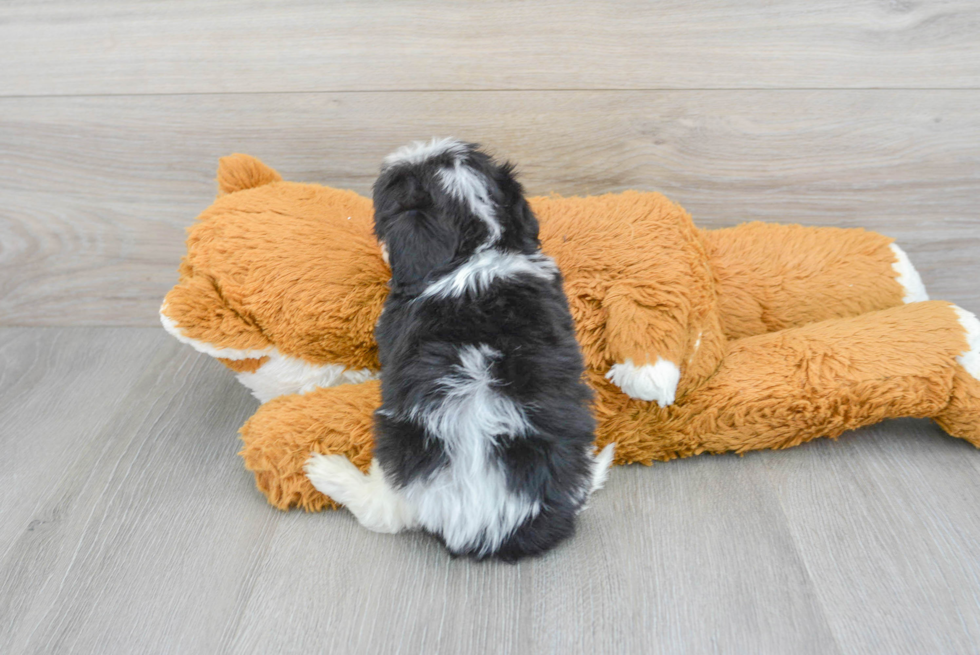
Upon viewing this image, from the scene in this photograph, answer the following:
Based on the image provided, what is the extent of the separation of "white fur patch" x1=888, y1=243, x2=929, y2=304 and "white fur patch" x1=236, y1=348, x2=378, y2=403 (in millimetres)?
844

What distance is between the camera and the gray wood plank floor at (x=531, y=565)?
790mm

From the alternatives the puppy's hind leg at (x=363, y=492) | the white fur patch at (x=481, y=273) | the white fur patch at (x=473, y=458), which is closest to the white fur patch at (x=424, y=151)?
the white fur patch at (x=481, y=273)

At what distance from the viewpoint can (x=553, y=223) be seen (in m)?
1.05

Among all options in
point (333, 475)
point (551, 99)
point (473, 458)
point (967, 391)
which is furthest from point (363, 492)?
point (967, 391)

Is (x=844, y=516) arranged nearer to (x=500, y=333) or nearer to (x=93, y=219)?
(x=500, y=333)

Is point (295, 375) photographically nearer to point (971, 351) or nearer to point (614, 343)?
point (614, 343)

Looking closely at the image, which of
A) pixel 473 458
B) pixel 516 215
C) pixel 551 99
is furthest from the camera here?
pixel 551 99

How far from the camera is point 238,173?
114 centimetres

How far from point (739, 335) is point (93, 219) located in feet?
4.03

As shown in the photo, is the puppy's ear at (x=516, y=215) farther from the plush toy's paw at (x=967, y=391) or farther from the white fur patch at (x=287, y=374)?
the plush toy's paw at (x=967, y=391)

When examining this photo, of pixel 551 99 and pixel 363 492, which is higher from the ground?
pixel 551 99

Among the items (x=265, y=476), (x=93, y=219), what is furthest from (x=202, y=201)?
(x=265, y=476)

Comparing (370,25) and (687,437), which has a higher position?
(370,25)

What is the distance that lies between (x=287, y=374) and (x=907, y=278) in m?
0.98
